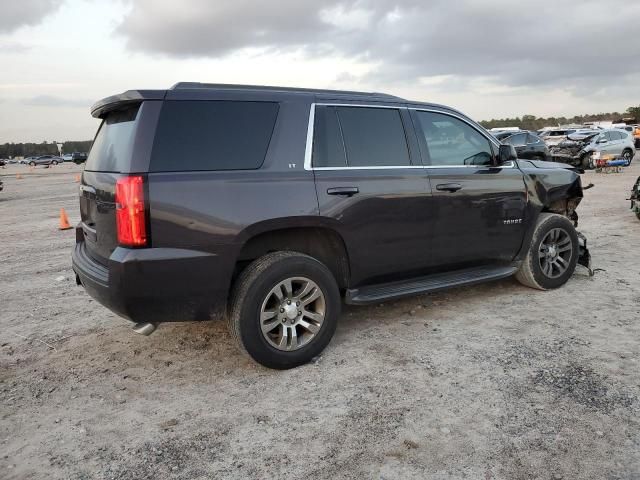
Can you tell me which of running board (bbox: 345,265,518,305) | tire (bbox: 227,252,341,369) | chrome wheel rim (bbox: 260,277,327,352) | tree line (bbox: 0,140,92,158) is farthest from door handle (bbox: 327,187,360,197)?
tree line (bbox: 0,140,92,158)

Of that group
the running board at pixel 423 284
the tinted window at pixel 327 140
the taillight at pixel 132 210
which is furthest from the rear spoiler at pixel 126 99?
the running board at pixel 423 284

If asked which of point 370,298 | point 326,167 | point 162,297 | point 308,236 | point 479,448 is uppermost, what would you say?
point 326,167

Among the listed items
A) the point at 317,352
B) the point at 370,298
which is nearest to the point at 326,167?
the point at 370,298

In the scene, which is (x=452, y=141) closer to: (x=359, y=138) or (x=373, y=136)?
(x=373, y=136)

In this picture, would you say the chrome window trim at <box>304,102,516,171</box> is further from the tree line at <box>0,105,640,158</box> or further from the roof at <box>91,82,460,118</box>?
the tree line at <box>0,105,640,158</box>

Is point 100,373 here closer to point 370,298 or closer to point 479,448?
point 370,298

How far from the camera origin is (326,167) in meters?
3.87

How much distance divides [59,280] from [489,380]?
17.1 feet

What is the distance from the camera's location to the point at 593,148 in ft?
68.9

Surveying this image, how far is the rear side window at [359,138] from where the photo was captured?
3.94m

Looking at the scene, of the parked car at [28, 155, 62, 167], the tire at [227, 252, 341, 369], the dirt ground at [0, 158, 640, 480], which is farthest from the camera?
the parked car at [28, 155, 62, 167]

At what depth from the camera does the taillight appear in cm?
318

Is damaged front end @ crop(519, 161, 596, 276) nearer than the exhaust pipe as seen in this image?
No

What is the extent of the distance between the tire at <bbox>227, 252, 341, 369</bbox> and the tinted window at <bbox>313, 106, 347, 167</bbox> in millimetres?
753
